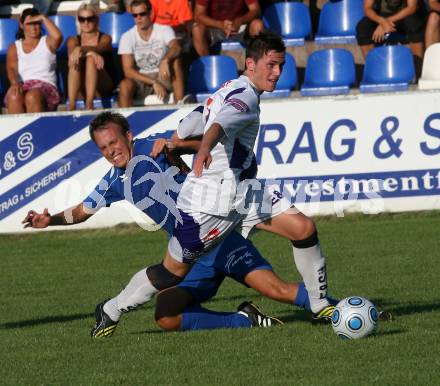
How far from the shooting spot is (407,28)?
1528cm

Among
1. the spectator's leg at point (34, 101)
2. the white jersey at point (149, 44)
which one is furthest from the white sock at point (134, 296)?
the white jersey at point (149, 44)

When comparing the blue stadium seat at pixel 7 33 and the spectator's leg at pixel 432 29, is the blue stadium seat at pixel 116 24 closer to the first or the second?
the blue stadium seat at pixel 7 33

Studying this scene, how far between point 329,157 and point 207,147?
6967 mm

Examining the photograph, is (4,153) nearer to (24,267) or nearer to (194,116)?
(24,267)

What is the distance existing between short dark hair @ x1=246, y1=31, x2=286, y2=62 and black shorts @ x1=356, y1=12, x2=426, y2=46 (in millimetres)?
8413

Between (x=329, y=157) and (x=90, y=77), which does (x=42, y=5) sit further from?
(x=329, y=157)

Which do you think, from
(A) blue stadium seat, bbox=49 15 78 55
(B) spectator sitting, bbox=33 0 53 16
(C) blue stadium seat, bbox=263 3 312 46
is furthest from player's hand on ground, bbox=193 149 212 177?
(B) spectator sitting, bbox=33 0 53 16

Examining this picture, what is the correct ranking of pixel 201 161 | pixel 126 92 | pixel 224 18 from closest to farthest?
pixel 201 161 < pixel 126 92 < pixel 224 18

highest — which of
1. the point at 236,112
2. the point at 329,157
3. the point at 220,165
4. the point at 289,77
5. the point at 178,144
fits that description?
the point at 236,112

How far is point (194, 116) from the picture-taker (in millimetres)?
7152

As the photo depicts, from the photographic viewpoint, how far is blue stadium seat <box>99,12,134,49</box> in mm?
16203

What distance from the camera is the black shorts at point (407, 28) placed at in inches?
598

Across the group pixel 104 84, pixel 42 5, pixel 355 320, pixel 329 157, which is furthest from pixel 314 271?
pixel 42 5

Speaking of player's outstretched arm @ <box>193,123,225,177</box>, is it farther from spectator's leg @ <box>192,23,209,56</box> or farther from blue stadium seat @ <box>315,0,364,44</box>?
blue stadium seat @ <box>315,0,364,44</box>
